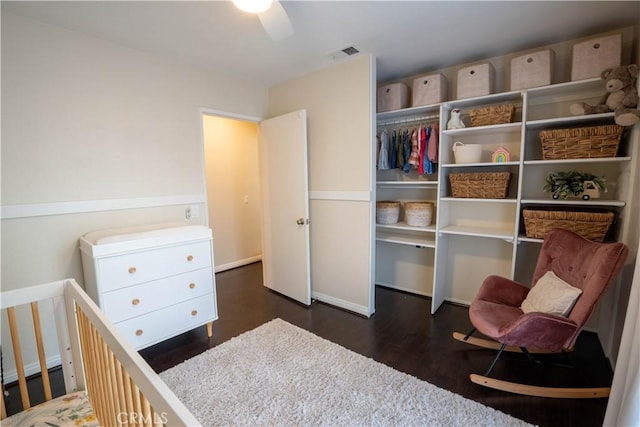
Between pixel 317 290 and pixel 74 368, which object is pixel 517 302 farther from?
pixel 74 368

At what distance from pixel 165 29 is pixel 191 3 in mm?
438

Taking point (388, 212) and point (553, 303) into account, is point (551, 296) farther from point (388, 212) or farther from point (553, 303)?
point (388, 212)

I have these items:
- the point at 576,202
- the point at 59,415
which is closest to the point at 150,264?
the point at 59,415

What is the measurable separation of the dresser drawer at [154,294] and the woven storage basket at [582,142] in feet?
9.13

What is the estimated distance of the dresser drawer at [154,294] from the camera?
194cm

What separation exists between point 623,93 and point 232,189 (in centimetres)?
401

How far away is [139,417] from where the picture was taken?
0.85 meters

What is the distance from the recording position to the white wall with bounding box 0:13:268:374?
1.90m

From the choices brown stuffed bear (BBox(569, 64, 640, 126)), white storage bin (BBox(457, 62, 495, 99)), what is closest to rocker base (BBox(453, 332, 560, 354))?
brown stuffed bear (BBox(569, 64, 640, 126))

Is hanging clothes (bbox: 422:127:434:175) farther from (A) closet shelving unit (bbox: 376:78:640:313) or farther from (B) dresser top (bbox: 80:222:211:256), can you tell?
(B) dresser top (bbox: 80:222:211:256)

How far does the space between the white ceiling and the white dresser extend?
4.63 ft

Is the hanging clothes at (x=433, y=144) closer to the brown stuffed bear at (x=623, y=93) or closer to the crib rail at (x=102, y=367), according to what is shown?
the brown stuffed bear at (x=623, y=93)

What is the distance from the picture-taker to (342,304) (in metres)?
2.97

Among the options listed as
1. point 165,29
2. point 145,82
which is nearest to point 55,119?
point 145,82
